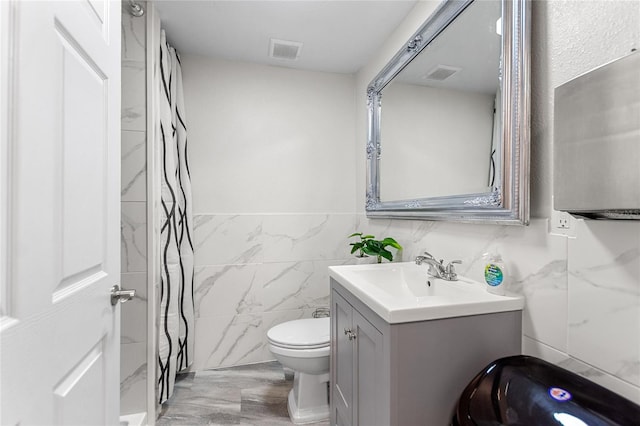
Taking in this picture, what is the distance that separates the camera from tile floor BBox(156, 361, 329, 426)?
1.67 m

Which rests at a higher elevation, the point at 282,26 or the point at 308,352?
the point at 282,26

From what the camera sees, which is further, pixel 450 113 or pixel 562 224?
pixel 450 113

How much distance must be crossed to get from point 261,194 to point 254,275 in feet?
2.02

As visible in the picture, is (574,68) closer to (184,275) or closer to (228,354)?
(184,275)

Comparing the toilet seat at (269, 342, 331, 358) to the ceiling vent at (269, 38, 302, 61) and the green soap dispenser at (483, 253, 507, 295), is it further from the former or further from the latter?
the ceiling vent at (269, 38, 302, 61)

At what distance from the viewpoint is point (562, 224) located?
0.86m

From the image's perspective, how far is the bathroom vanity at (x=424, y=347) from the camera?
875 millimetres

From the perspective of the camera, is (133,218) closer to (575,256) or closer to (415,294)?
(415,294)

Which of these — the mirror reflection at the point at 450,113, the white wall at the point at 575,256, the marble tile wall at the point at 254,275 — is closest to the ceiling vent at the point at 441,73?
the mirror reflection at the point at 450,113

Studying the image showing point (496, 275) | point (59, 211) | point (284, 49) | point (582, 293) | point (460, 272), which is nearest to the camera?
point (59, 211)

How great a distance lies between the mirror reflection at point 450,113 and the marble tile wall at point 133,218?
1446mm

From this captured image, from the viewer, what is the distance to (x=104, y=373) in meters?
0.85

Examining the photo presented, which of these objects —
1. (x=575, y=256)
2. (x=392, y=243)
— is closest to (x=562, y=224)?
(x=575, y=256)

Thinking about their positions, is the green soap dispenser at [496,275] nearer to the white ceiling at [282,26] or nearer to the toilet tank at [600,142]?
the toilet tank at [600,142]
